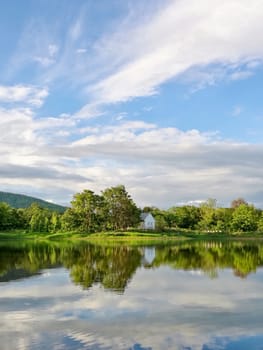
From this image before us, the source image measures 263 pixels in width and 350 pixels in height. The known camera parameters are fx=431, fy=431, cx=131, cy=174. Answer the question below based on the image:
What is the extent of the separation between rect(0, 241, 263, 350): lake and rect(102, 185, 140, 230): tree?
7575 centimetres

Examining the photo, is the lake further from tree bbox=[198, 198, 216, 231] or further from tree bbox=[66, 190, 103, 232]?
tree bbox=[198, 198, 216, 231]

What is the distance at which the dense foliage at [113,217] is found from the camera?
10750 cm

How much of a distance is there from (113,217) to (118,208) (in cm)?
263

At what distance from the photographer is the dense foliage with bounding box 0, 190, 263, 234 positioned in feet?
353

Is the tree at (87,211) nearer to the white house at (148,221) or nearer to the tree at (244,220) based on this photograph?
the white house at (148,221)

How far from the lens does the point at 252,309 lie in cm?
1964

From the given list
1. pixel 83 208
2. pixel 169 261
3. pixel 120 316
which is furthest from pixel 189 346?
pixel 83 208

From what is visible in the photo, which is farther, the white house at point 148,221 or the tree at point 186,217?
the tree at point 186,217

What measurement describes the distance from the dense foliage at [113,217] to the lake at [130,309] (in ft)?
241

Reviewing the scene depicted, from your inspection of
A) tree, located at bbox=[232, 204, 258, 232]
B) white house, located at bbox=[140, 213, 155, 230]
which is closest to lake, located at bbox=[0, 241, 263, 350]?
tree, located at bbox=[232, 204, 258, 232]

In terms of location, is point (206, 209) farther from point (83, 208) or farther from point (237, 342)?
point (237, 342)

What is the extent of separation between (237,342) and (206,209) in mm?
125847

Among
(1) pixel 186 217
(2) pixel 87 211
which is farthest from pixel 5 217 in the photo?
(1) pixel 186 217

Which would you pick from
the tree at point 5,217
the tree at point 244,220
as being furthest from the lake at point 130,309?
the tree at point 244,220
